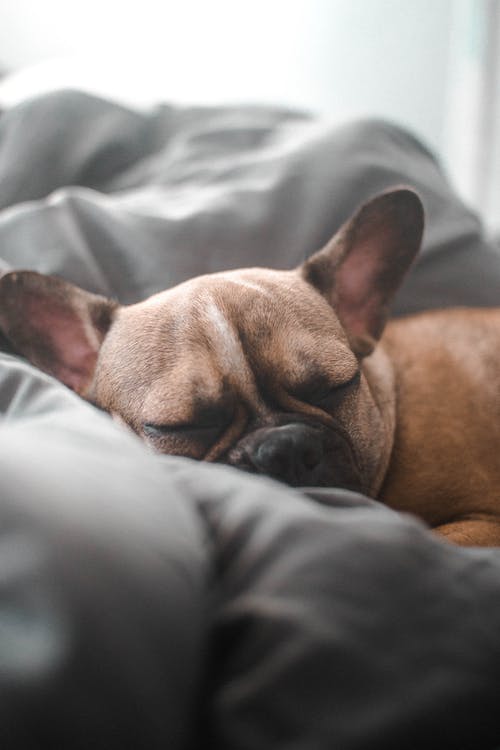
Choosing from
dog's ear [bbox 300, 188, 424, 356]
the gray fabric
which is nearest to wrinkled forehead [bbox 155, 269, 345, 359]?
dog's ear [bbox 300, 188, 424, 356]

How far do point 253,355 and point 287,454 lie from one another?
17cm

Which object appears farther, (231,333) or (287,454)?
(231,333)

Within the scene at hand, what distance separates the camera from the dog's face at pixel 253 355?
967 mm

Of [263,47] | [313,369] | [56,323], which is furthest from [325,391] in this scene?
[263,47]

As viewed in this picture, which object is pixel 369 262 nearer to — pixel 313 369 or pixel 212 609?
pixel 313 369

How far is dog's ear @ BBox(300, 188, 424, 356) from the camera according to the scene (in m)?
1.22

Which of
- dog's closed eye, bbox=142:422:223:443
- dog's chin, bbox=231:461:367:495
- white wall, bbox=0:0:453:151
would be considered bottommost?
dog's chin, bbox=231:461:367:495

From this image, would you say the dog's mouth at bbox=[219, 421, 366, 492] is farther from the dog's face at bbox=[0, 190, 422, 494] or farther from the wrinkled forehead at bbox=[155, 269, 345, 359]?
the wrinkled forehead at bbox=[155, 269, 345, 359]

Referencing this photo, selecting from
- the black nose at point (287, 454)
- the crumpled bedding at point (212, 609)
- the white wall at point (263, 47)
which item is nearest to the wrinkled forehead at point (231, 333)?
the black nose at point (287, 454)

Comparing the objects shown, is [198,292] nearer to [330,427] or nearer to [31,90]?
[330,427]

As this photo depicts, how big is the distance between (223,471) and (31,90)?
1.21m

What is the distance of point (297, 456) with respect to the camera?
2.95ft

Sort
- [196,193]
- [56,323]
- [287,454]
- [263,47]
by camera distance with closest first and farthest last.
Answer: [287,454] < [56,323] < [196,193] < [263,47]

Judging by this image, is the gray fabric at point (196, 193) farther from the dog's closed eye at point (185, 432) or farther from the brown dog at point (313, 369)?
the dog's closed eye at point (185, 432)
